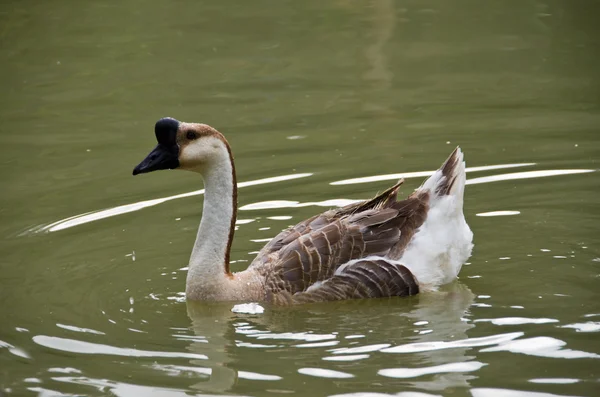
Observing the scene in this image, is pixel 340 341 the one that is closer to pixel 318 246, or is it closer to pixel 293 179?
pixel 318 246

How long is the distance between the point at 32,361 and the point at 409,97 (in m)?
8.90

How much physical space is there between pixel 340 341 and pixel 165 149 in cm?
231

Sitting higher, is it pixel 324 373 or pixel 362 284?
pixel 362 284

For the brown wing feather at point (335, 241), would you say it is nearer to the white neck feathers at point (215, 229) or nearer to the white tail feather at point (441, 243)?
the white tail feather at point (441, 243)

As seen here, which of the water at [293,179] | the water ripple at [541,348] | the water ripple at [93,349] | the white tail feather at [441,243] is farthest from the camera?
the white tail feather at [441,243]

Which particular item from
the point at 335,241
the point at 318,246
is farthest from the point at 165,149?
the point at 335,241

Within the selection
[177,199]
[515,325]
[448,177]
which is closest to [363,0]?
[177,199]

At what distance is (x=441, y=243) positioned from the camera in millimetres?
9875

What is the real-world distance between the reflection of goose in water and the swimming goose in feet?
0.48

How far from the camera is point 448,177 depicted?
33.1 feet

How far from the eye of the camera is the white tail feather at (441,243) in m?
9.86

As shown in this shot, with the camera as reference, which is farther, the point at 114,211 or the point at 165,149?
the point at 114,211

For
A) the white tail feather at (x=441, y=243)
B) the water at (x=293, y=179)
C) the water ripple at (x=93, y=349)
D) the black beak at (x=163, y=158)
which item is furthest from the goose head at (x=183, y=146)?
the white tail feather at (x=441, y=243)

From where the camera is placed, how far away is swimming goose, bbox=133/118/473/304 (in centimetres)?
953
